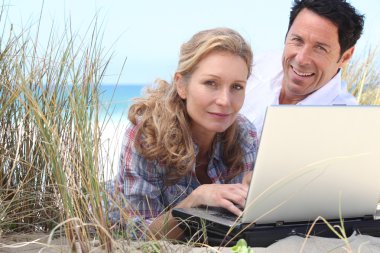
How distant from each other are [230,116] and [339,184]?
77 cm

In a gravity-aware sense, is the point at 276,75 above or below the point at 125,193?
above

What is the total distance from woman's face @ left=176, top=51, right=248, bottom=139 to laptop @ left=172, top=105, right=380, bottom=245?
598 mm

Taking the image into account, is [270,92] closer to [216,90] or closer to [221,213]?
[216,90]

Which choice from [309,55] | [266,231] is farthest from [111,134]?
[309,55]

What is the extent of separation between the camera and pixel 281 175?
2.34 m

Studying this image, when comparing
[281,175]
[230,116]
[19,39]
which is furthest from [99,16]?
[281,175]

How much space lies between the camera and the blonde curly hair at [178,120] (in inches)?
122

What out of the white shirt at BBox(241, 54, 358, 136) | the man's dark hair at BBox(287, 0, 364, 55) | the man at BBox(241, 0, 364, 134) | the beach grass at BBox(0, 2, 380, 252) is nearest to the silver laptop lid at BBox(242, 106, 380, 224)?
the beach grass at BBox(0, 2, 380, 252)

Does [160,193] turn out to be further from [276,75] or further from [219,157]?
[276,75]

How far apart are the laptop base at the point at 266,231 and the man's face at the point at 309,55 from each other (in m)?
1.60

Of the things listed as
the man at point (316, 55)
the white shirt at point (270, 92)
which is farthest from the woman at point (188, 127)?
the man at point (316, 55)

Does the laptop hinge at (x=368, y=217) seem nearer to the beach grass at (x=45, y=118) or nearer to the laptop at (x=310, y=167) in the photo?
the laptop at (x=310, y=167)

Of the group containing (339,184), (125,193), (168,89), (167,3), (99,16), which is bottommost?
(125,193)

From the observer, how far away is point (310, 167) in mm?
2354
